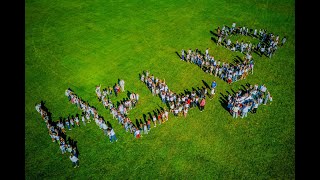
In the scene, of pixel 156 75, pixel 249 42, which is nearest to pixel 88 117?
pixel 156 75

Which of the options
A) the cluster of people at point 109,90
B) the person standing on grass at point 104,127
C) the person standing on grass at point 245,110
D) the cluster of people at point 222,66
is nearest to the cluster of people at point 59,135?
the person standing on grass at point 104,127

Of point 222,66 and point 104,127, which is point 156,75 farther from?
point 104,127

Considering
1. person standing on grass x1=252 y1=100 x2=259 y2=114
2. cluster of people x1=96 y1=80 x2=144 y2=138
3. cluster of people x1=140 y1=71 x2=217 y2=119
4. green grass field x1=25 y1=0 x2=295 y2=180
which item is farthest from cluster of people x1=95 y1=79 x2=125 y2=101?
person standing on grass x1=252 y1=100 x2=259 y2=114

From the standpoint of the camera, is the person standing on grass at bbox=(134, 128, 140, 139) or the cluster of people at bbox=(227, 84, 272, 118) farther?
the cluster of people at bbox=(227, 84, 272, 118)

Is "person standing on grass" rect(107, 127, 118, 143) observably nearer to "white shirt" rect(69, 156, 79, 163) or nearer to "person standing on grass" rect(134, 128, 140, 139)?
"person standing on grass" rect(134, 128, 140, 139)

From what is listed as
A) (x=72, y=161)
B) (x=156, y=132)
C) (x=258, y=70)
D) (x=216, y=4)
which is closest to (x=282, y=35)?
(x=258, y=70)
